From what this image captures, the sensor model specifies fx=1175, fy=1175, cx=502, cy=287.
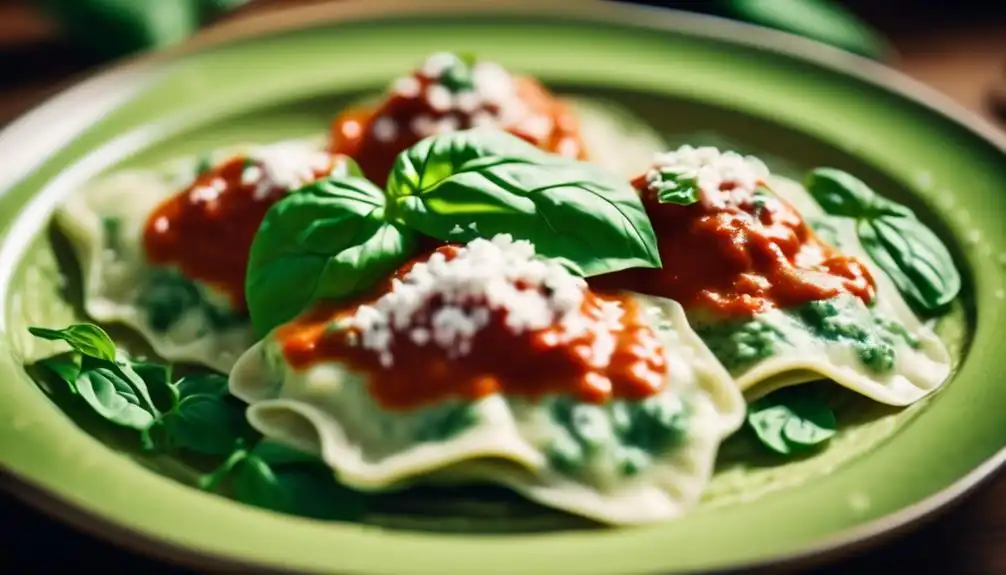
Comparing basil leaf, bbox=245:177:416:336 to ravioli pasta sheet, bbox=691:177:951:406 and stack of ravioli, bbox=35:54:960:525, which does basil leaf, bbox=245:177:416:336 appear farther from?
ravioli pasta sheet, bbox=691:177:951:406

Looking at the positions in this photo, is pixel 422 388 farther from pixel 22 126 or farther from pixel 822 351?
pixel 22 126

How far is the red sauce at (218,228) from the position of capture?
3711 mm

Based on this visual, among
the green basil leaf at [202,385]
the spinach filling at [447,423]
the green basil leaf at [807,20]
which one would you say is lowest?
the green basil leaf at [202,385]

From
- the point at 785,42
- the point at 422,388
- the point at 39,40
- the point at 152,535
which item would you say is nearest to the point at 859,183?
the point at 785,42

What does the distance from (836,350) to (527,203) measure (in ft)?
3.16

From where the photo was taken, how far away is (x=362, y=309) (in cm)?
318

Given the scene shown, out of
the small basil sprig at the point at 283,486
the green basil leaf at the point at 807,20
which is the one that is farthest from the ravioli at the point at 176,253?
the green basil leaf at the point at 807,20

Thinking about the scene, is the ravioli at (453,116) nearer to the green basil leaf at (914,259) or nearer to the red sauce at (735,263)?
the red sauce at (735,263)

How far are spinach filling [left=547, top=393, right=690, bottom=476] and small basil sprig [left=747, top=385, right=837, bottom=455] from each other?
22 cm

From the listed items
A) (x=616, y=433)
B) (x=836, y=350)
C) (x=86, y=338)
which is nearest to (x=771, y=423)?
(x=836, y=350)

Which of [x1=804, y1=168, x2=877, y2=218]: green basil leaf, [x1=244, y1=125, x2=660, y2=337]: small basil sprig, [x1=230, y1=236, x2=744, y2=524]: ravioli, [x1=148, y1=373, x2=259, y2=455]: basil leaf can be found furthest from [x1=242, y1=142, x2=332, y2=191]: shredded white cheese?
[x1=804, y1=168, x2=877, y2=218]: green basil leaf

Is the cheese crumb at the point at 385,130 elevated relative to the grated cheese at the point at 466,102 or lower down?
lower down

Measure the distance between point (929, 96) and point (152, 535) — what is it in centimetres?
334

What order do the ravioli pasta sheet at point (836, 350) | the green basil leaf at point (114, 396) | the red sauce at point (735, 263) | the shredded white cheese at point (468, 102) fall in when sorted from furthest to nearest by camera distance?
1. the shredded white cheese at point (468, 102)
2. the red sauce at point (735, 263)
3. the ravioli pasta sheet at point (836, 350)
4. the green basil leaf at point (114, 396)
